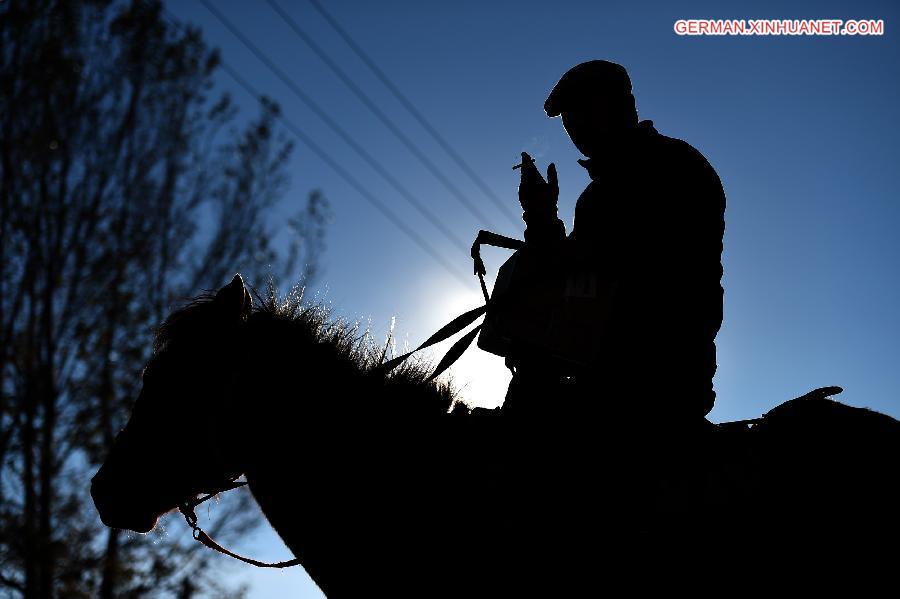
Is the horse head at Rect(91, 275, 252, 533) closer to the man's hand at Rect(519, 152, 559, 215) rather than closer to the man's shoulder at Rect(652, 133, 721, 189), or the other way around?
the man's hand at Rect(519, 152, 559, 215)

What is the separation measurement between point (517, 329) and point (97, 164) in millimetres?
11587

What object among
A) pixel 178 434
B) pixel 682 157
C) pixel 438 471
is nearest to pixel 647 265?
pixel 682 157

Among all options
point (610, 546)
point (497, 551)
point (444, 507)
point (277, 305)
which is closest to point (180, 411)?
point (277, 305)

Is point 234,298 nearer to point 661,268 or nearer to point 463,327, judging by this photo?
point 463,327

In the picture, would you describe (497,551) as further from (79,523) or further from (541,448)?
(79,523)

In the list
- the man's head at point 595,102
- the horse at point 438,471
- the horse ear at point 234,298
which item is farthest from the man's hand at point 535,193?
the horse ear at point 234,298

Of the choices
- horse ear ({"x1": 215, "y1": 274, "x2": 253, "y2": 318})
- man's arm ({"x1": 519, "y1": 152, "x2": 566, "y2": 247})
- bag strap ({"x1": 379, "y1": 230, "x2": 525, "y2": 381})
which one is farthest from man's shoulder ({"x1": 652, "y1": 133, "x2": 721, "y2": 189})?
horse ear ({"x1": 215, "y1": 274, "x2": 253, "y2": 318})

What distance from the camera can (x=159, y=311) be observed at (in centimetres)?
1225

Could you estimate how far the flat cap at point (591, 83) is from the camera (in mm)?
2820

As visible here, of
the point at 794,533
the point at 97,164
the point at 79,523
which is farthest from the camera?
the point at 97,164

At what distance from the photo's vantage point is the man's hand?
108 inches

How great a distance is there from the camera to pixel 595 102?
2.85m

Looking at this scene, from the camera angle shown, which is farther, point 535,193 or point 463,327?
point 463,327

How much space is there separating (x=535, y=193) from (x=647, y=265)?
0.54 m
